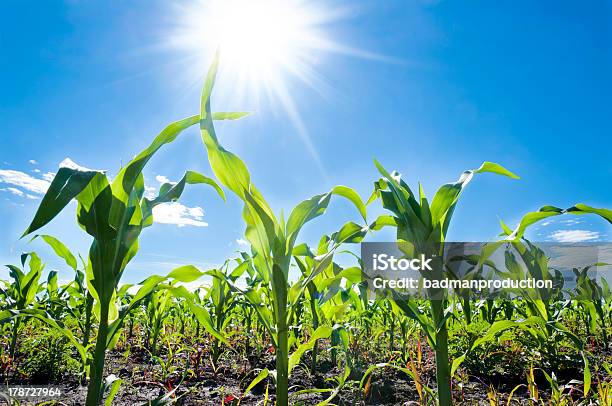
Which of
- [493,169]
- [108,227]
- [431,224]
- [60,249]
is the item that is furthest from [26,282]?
[493,169]

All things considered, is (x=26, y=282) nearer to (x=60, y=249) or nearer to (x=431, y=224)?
(x=60, y=249)

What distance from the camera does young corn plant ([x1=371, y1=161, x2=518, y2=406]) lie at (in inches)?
64.9

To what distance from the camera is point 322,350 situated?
11.6ft

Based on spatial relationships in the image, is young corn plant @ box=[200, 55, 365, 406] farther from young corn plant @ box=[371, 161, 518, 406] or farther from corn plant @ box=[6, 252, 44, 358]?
corn plant @ box=[6, 252, 44, 358]

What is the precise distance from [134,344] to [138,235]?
2.98 m

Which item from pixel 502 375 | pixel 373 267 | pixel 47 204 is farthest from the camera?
pixel 502 375

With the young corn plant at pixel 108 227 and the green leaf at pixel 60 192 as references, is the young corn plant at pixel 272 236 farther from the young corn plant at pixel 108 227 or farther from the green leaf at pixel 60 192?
the green leaf at pixel 60 192

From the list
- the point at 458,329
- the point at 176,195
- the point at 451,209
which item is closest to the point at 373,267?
the point at 451,209

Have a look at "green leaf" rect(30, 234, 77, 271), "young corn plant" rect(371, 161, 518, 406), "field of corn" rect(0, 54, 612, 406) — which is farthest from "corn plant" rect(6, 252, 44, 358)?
"young corn plant" rect(371, 161, 518, 406)

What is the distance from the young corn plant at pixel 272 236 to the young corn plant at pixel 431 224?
8.9 inches

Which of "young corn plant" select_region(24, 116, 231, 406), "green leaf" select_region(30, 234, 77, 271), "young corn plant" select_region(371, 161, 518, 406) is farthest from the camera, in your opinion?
"green leaf" select_region(30, 234, 77, 271)

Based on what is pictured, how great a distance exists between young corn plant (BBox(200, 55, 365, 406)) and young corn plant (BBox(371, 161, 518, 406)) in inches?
8.9

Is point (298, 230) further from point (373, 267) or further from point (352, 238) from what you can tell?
point (373, 267)

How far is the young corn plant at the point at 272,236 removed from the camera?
5.04 feet
